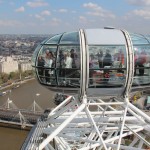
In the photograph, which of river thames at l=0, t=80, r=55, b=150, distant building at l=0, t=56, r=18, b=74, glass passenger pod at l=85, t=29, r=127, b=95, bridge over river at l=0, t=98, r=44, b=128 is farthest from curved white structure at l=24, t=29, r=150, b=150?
distant building at l=0, t=56, r=18, b=74

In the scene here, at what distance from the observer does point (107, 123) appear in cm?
761

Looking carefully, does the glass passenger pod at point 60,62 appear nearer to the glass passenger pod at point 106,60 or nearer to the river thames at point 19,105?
the glass passenger pod at point 106,60

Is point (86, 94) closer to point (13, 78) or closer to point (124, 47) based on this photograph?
point (124, 47)

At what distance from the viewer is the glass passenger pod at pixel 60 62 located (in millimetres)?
6587

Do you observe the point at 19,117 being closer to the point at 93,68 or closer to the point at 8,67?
the point at 93,68

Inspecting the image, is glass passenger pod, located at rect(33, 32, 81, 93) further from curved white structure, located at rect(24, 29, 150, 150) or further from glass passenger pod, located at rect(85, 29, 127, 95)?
glass passenger pod, located at rect(85, 29, 127, 95)

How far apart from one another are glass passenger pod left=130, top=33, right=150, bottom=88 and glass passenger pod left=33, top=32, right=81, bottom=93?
1.07 metres

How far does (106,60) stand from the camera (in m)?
6.57

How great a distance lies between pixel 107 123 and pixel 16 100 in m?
26.1

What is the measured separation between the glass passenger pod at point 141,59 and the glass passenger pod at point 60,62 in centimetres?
107

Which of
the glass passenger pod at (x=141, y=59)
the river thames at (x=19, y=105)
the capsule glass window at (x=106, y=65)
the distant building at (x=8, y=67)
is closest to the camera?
the capsule glass window at (x=106, y=65)

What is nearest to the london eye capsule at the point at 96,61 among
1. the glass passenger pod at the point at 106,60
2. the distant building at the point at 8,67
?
the glass passenger pod at the point at 106,60

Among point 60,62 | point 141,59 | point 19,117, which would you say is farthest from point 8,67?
point 141,59

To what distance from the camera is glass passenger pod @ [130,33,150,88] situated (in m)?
6.73
